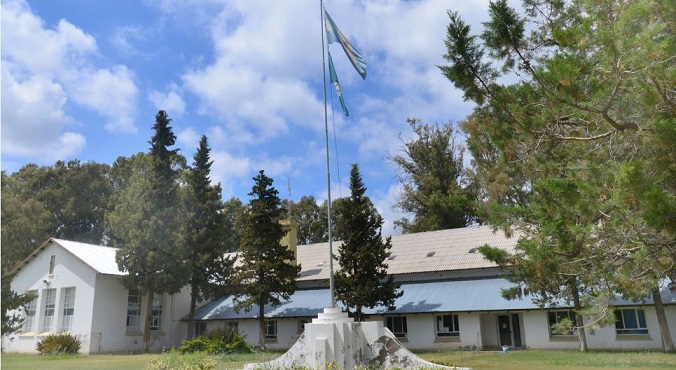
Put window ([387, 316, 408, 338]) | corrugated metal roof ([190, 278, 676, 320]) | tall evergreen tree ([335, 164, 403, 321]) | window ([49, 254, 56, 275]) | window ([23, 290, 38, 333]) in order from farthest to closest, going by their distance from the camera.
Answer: window ([49, 254, 56, 275]), window ([23, 290, 38, 333]), window ([387, 316, 408, 338]), tall evergreen tree ([335, 164, 403, 321]), corrugated metal roof ([190, 278, 676, 320])

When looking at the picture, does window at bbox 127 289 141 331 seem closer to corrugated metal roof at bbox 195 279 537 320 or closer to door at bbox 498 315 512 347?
corrugated metal roof at bbox 195 279 537 320

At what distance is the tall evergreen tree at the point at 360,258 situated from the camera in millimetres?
25938

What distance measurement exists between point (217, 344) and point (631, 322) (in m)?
18.6

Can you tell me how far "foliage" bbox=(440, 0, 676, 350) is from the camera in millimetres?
6547

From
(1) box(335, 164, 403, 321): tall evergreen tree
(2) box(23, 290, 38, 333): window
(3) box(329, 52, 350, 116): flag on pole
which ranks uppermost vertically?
(3) box(329, 52, 350, 116): flag on pole

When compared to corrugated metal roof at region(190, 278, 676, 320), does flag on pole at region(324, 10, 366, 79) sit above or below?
above

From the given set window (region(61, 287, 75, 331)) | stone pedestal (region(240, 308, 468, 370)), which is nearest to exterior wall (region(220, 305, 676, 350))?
window (region(61, 287, 75, 331))

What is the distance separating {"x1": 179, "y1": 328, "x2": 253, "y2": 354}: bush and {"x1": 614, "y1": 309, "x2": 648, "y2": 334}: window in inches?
670

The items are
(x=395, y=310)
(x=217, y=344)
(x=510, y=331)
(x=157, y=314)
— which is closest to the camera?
(x=217, y=344)

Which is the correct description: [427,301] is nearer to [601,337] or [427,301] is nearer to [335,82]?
[601,337]

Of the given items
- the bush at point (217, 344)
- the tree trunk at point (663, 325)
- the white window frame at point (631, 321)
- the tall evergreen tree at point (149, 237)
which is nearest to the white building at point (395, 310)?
the white window frame at point (631, 321)

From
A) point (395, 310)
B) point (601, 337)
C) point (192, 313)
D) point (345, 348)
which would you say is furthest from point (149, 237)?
point (601, 337)

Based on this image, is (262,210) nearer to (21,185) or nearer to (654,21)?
(654,21)

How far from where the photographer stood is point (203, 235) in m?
31.4
